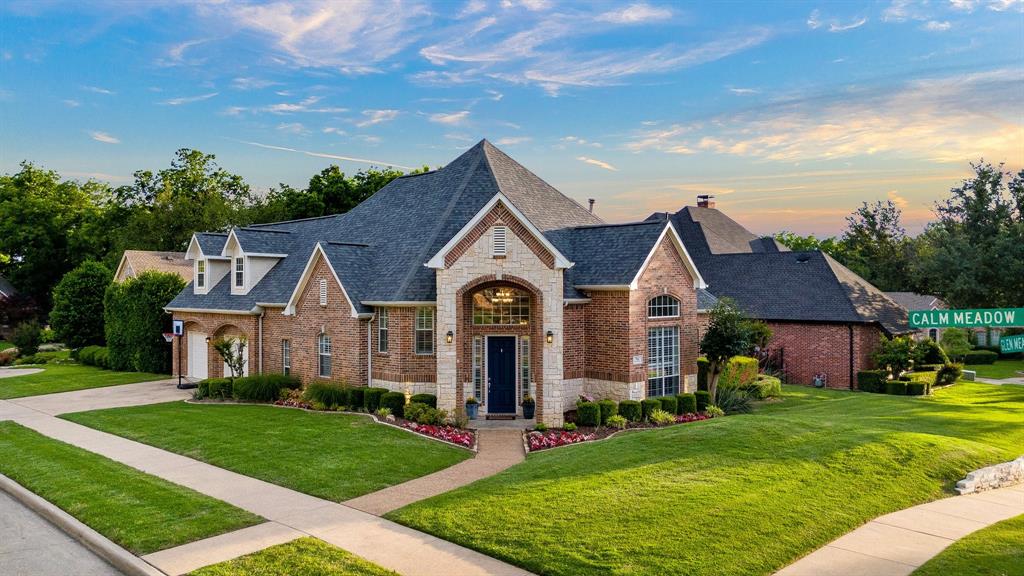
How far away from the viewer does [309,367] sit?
25.1 m

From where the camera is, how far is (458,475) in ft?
48.2

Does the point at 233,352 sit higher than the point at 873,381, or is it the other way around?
the point at 233,352

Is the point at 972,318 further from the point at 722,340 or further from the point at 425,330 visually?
the point at 425,330

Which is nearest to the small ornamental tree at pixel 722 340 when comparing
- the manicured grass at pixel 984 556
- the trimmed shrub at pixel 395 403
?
the trimmed shrub at pixel 395 403

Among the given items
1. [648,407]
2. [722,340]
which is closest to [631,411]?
[648,407]

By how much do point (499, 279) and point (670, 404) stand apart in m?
6.84

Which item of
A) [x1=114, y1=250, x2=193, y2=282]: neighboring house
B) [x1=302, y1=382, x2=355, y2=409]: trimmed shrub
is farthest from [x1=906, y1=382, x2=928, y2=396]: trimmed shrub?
[x1=114, y1=250, x2=193, y2=282]: neighboring house

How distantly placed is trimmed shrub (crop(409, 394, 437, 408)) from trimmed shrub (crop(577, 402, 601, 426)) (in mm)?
4495

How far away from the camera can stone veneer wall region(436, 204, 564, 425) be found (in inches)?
799

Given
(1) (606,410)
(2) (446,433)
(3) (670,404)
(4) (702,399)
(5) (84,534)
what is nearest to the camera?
(5) (84,534)

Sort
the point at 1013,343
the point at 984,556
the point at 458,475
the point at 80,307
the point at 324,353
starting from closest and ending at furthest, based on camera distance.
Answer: the point at 984,556 → the point at 1013,343 → the point at 458,475 → the point at 324,353 → the point at 80,307

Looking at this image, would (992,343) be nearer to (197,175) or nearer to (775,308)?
(775,308)

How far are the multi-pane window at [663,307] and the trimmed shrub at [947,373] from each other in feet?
55.5

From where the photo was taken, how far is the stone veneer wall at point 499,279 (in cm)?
2030
